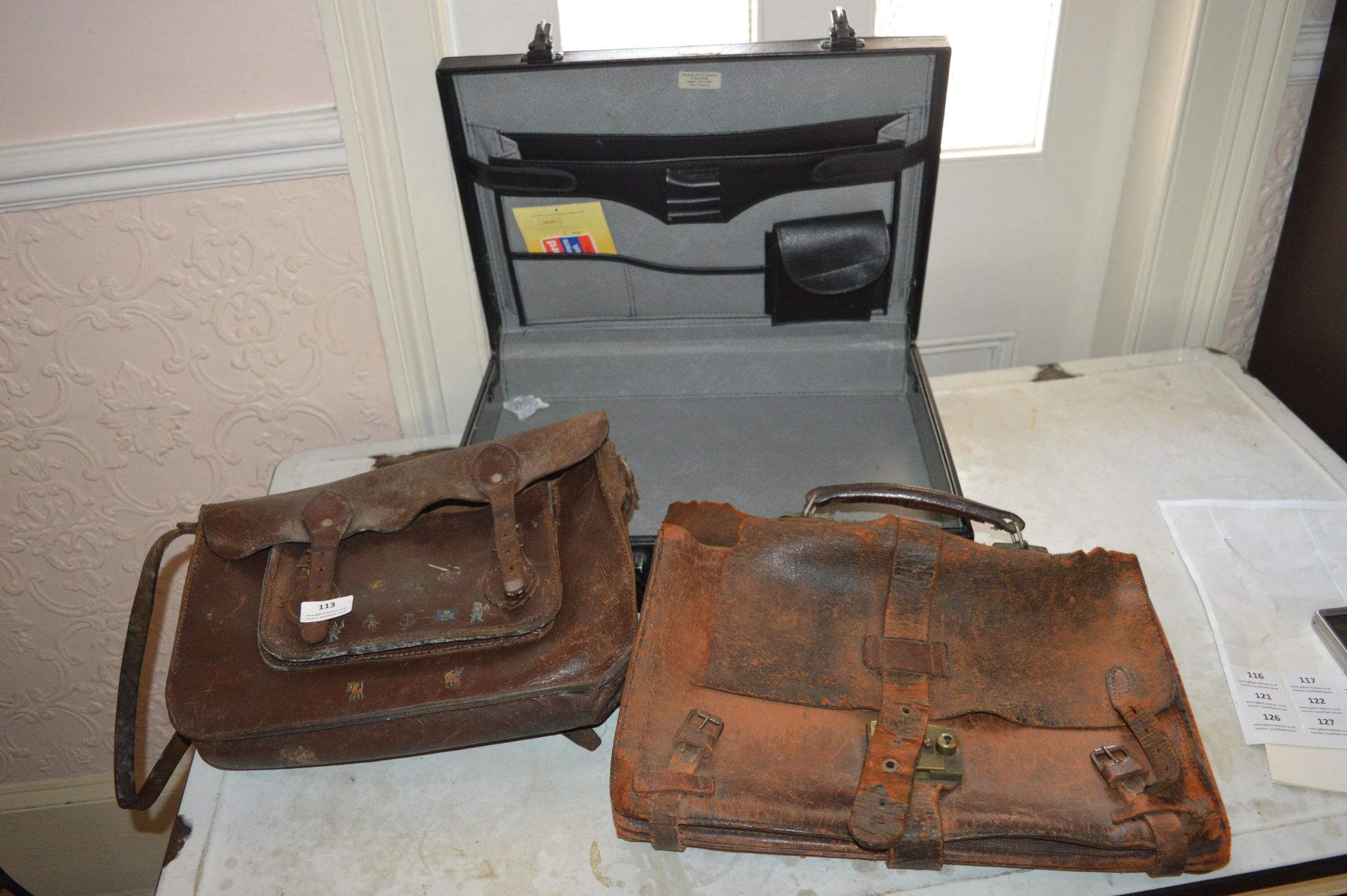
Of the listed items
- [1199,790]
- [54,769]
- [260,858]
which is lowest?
[54,769]

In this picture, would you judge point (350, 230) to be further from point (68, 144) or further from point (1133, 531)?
point (1133, 531)

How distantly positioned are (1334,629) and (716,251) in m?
0.82

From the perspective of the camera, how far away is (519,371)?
1256mm

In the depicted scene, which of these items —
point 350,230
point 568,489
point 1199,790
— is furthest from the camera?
point 350,230

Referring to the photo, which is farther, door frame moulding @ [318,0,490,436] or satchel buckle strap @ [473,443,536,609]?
door frame moulding @ [318,0,490,436]

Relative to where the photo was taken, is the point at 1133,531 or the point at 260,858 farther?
the point at 1133,531

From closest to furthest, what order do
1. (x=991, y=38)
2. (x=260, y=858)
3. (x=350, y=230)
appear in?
(x=260, y=858), (x=350, y=230), (x=991, y=38)

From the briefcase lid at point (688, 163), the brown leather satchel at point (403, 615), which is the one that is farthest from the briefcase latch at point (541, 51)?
the brown leather satchel at point (403, 615)

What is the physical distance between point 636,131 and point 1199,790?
2.94 feet

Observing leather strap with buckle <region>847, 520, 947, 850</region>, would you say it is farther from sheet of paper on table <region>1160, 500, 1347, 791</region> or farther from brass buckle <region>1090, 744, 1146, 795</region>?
sheet of paper on table <region>1160, 500, 1347, 791</region>

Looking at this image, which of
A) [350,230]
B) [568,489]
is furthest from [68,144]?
[568,489]

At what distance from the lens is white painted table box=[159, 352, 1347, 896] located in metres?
0.77

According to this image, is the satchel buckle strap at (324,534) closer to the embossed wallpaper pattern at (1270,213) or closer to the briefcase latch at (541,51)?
the briefcase latch at (541,51)

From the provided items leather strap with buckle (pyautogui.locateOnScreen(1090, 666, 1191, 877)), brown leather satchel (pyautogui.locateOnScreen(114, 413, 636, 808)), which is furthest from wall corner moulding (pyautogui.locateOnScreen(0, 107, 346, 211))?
leather strap with buckle (pyautogui.locateOnScreen(1090, 666, 1191, 877))
